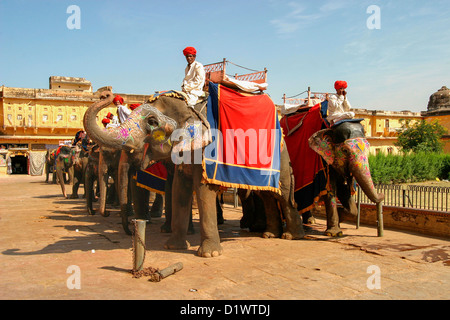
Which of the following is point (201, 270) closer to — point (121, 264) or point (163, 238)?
point (121, 264)

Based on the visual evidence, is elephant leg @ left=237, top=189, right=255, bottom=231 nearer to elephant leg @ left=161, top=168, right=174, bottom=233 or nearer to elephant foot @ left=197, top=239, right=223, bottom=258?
elephant leg @ left=161, top=168, right=174, bottom=233

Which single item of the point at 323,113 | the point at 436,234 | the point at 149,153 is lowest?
the point at 436,234

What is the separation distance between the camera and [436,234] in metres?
8.50

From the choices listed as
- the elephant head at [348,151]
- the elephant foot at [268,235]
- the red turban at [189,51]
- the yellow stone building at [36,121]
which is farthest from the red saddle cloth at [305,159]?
the yellow stone building at [36,121]

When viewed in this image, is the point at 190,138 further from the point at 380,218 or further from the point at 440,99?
the point at 440,99

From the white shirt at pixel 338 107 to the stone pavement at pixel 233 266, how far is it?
7.89 feet

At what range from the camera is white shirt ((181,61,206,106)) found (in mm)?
7137

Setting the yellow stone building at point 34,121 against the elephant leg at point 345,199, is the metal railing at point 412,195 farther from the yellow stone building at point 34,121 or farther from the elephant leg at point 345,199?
the yellow stone building at point 34,121

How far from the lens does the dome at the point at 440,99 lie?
4667 centimetres

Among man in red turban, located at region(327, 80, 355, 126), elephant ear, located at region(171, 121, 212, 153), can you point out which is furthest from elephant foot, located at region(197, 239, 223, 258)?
man in red turban, located at region(327, 80, 355, 126)

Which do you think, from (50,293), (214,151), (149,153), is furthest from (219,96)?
(50,293)

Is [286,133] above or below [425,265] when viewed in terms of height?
above
